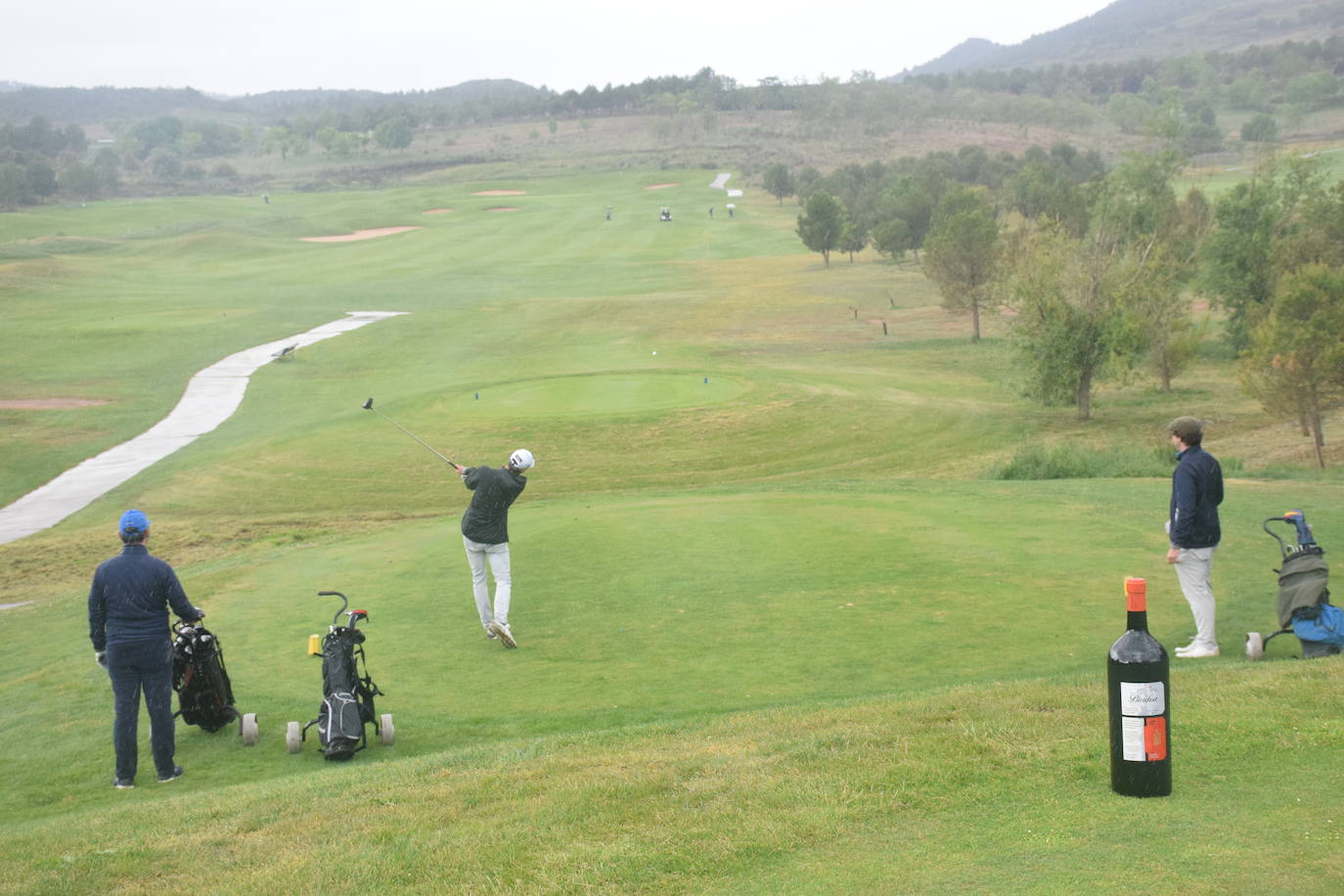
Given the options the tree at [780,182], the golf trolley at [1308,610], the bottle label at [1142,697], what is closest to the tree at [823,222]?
the tree at [780,182]

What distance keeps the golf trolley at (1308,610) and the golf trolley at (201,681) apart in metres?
9.60

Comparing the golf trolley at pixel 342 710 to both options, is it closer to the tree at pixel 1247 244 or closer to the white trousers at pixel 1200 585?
the white trousers at pixel 1200 585

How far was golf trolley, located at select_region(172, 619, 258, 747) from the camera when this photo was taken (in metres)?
11.0

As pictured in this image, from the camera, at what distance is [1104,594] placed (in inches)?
517

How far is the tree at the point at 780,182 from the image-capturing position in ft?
393

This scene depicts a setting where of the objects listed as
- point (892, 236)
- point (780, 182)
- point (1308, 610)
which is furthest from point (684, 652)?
point (780, 182)

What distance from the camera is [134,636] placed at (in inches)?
395

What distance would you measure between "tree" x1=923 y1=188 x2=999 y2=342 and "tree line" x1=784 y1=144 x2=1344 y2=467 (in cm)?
6

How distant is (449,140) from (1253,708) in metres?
203

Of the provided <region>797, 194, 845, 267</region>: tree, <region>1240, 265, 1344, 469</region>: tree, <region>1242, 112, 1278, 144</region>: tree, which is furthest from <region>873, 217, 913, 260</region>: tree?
<region>1242, 112, 1278, 144</region>: tree

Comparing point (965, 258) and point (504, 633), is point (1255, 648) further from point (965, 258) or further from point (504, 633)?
point (965, 258)

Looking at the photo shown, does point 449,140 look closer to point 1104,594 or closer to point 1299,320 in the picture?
point 1299,320

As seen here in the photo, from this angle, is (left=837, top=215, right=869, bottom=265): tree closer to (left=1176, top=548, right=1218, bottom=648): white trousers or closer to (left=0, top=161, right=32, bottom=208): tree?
(left=1176, top=548, right=1218, bottom=648): white trousers

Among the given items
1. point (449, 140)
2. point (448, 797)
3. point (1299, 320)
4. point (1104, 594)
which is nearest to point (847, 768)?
point (448, 797)
